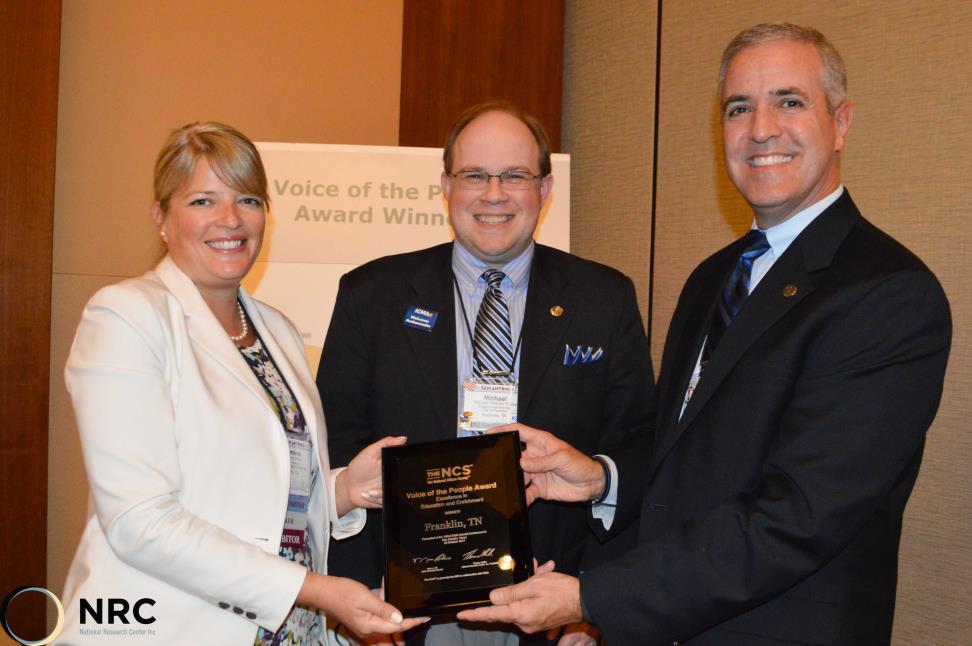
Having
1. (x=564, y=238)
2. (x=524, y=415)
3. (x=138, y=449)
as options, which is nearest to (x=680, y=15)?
(x=564, y=238)

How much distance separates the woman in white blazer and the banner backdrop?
78.6 inches

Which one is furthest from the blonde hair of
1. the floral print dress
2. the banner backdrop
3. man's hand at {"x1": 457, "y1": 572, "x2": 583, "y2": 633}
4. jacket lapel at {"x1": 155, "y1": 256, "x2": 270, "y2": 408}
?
the banner backdrop

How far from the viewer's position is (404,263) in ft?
9.96

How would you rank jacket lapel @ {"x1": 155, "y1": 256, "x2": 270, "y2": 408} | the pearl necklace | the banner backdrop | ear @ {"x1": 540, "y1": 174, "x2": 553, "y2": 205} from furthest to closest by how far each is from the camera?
the banner backdrop
ear @ {"x1": 540, "y1": 174, "x2": 553, "y2": 205}
the pearl necklace
jacket lapel @ {"x1": 155, "y1": 256, "x2": 270, "y2": 408}

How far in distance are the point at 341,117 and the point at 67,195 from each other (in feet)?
5.54

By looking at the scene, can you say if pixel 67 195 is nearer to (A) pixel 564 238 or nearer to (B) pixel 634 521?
(A) pixel 564 238

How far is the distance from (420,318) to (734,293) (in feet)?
3.39

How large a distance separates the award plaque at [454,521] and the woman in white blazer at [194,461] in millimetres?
97

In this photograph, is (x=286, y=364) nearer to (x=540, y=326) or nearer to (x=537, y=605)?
(x=540, y=326)

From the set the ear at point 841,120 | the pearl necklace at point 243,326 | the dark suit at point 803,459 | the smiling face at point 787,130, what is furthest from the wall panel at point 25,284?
the ear at point 841,120

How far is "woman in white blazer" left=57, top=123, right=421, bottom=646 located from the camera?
6.95 ft

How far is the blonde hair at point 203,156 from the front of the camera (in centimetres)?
247

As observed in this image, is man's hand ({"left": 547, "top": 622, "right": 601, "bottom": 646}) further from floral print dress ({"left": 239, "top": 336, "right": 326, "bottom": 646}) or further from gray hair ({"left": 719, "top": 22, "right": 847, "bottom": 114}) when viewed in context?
gray hair ({"left": 719, "top": 22, "right": 847, "bottom": 114})

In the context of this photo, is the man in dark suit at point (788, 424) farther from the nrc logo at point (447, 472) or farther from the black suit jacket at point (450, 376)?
the black suit jacket at point (450, 376)
